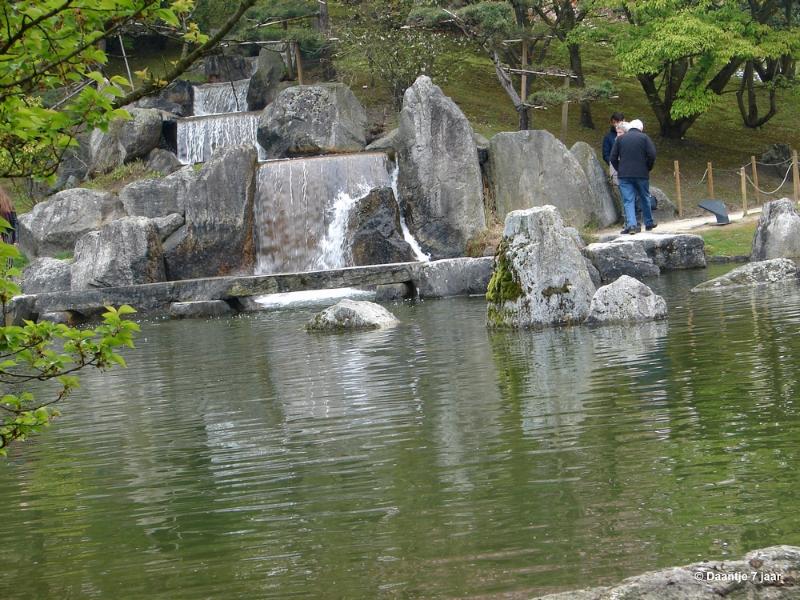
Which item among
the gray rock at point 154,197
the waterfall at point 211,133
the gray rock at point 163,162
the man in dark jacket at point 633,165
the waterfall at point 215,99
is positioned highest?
the waterfall at point 215,99

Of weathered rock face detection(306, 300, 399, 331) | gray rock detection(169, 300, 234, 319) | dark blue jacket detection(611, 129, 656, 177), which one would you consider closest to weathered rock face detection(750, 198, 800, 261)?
dark blue jacket detection(611, 129, 656, 177)

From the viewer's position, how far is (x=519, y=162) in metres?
26.6

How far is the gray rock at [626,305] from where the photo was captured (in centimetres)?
1407

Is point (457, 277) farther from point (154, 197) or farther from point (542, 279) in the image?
point (154, 197)

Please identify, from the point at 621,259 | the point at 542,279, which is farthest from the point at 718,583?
the point at 621,259

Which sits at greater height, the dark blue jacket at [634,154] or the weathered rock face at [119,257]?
the dark blue jacket at [634,154]

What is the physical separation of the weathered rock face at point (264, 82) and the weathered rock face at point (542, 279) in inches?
863

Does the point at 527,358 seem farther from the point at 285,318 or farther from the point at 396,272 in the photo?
the point at 396,272

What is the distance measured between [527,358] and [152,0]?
26.6 feet

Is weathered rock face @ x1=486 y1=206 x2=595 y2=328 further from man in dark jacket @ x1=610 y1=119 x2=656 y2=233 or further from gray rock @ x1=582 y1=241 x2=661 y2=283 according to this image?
man in dark jacket @ x1=610 y1=119 x2=656 y2=233

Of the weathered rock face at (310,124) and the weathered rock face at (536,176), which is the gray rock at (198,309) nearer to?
the weathered rock face at (536,176)

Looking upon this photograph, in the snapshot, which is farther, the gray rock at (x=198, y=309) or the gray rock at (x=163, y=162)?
the gray rock at (x=163, y=162)

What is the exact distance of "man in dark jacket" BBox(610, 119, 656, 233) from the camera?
2098 cm

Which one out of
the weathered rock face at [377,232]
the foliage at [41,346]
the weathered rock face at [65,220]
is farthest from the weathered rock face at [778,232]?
the foliage at [41,346]
